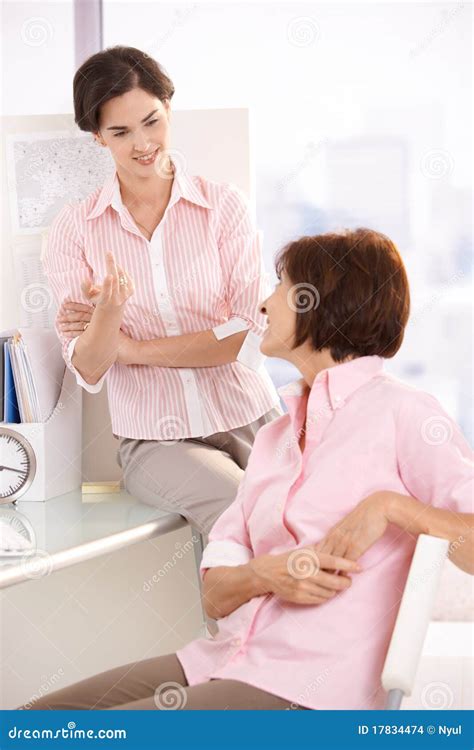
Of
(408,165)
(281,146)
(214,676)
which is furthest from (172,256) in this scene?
(408,165)

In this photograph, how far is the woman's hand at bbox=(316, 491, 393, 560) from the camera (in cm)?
135

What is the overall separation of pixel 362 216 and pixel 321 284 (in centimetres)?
256

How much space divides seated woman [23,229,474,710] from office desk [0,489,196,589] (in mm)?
353

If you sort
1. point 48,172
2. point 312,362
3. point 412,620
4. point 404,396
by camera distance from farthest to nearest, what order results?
point 48,172
point 312,362
point 404,396
point 412,620

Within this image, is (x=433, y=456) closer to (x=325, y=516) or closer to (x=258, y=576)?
(x=325, y=516)

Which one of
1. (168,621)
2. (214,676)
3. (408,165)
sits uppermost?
(408,165)

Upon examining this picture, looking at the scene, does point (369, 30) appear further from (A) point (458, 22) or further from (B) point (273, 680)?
(B) point (273, 680)

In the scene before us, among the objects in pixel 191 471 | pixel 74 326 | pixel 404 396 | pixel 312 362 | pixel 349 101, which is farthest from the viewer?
pixel 349 101

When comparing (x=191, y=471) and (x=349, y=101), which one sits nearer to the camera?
(x=191, y=471)

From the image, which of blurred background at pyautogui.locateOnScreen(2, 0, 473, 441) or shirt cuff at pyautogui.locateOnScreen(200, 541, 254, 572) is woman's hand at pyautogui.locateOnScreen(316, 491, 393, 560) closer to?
shirt cuff at pyautogui.locateOnScreen(200, 541, 254, 572)

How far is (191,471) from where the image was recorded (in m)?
2.18

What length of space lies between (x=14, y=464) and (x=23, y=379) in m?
0.20

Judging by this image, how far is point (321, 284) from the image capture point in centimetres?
147

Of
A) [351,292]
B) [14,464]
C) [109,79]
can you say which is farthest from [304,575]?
[109,79]
